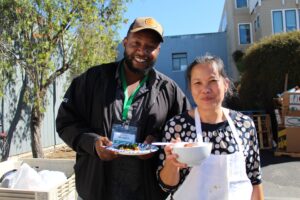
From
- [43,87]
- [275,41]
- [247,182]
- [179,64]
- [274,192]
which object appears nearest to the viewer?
[247,182]

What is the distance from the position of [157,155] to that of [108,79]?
1.97 feet

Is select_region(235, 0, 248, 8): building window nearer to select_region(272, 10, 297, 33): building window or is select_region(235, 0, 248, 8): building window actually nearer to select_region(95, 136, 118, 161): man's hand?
select_region(272, 10, 297, 33): building window

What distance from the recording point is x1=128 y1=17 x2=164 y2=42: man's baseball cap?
2.36 metres

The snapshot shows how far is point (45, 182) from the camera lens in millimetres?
3420

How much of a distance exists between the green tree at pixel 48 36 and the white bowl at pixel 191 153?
6.05 metres

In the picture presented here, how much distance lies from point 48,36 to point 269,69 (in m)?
7.20

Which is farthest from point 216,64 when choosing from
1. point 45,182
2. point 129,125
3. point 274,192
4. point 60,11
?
point 60,11

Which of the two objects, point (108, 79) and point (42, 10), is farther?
point (42, 10)

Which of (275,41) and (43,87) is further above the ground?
(275,41)

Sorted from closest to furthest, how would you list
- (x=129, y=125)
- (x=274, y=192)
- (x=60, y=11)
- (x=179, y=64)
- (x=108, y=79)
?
(x=129, y=125) < (x=108, y=79) < (x=274, y=192) < (x=60, y=11) < (x=179, y=64)

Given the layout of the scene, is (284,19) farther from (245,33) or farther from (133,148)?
(133,148)

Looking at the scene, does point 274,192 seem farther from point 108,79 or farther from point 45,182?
point 108,79

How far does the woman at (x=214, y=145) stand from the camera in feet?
6.65

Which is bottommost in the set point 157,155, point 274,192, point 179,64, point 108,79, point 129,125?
point 274,192
